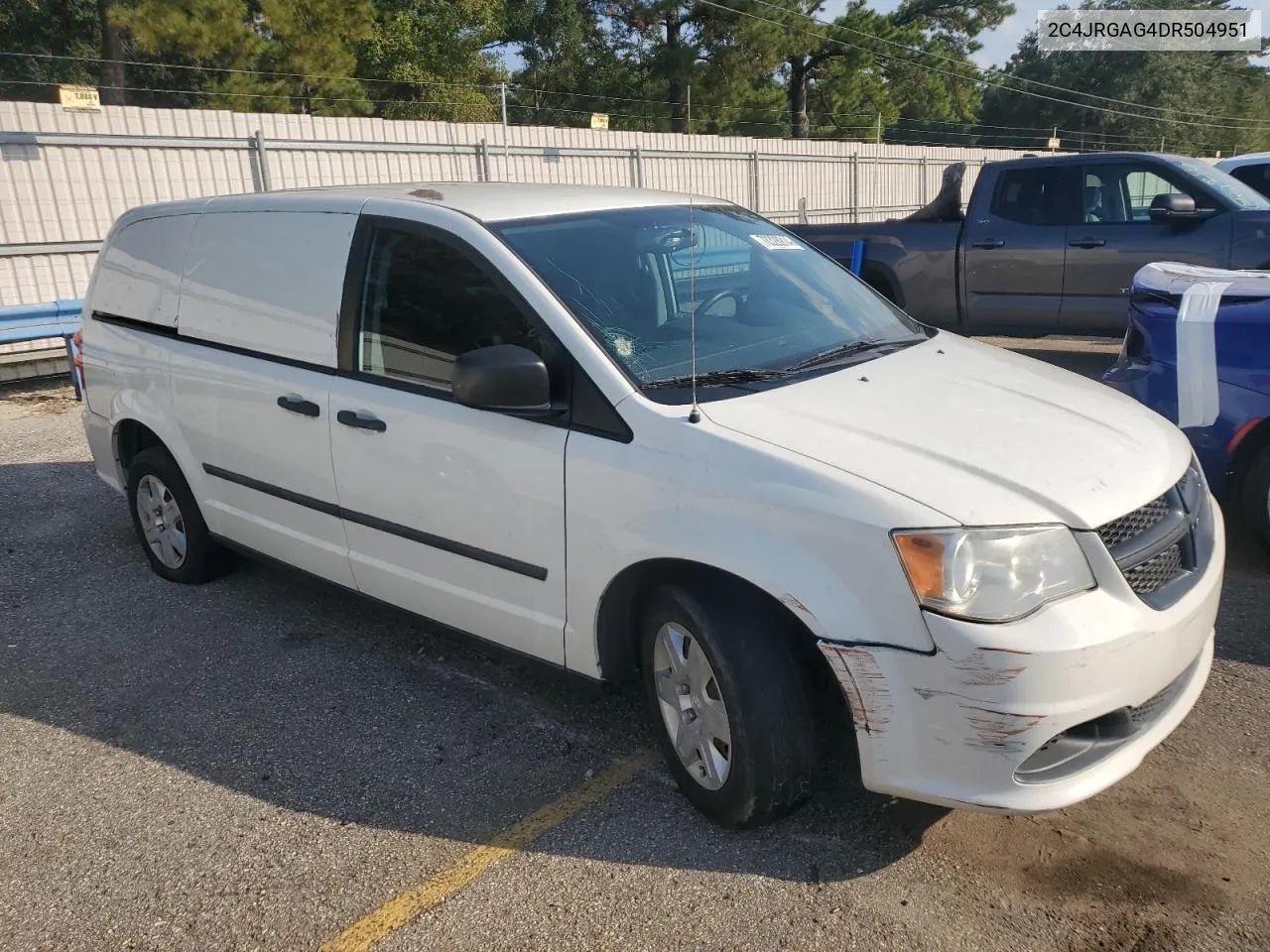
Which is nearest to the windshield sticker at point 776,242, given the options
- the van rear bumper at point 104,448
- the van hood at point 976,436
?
the van hood at point 976,436

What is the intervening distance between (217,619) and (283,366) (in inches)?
51.4

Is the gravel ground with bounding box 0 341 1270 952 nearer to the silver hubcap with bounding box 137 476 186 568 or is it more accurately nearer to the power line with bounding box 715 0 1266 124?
the silver hubcap with bounding box 137 476 186 568

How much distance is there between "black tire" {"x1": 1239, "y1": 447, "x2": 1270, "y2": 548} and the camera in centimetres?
437

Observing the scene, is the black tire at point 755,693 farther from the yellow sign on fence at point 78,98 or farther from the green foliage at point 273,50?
the green foliage at point 273,50

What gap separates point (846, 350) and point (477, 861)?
196 centimetres

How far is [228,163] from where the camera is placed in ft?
36.5

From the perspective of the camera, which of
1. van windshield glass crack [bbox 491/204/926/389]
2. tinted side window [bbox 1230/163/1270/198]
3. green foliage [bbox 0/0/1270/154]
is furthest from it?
green foliage [bbox 0/0/1270/154]

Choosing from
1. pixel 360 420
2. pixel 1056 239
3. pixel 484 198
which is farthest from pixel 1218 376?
pixel 1056 239

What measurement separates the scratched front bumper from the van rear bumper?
12.9 feet

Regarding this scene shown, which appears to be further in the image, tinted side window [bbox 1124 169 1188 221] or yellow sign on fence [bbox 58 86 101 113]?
yellow sign on fence [bbox 58 86 101 113]

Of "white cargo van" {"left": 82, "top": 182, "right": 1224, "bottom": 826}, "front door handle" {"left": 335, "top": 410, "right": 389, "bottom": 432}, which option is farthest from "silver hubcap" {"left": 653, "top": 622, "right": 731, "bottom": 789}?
"front door handle" {"left": 335, "top": 410, "right": 389, "bottom": 432}

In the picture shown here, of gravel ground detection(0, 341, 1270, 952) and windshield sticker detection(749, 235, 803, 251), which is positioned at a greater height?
windshield sticker detection(749, 235, 803, 251)

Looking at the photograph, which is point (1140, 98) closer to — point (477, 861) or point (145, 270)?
point (145, 270)

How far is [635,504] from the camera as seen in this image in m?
2.81
